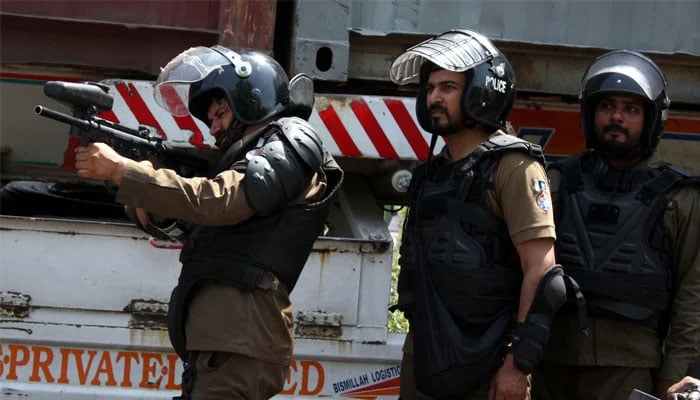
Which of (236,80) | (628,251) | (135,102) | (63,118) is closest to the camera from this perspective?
(63,118)

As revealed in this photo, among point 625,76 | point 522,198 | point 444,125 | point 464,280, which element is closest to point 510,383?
point 464,280

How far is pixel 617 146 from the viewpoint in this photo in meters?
4.20

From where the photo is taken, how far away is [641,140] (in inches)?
167

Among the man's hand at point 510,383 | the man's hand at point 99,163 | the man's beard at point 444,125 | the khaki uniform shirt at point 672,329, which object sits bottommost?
the man's hand at point 510,383

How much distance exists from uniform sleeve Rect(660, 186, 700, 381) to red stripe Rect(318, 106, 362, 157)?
125 centimetres

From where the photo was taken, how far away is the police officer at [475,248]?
391cm

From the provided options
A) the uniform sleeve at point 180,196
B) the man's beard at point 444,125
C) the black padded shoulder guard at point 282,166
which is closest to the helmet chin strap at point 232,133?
the black padded shoulder guard at point 282,166

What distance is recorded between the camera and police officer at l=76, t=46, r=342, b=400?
3.77 meters

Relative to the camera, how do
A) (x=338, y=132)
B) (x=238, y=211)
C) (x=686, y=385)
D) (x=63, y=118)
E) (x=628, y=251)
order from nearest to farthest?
1. (x=686, y=385)
2. (x=63, y=118)
3. (x=238, y=211)
4. (x=628, y=251)
5. (x=338, y=132)

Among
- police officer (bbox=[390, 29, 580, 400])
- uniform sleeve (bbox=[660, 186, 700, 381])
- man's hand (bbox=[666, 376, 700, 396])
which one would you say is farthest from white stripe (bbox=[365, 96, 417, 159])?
man's hand (bbox=[666, 376, 700, 396])

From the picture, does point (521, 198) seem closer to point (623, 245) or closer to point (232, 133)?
point (623, 245)

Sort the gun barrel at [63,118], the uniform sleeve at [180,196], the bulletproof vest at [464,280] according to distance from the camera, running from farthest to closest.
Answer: the bulletproof vest at [464,280]
the uniform sleeve at [180,196]
the gun barrel at [63,118]

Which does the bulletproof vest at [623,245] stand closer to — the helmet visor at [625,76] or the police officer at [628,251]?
the police officer at [628,251]

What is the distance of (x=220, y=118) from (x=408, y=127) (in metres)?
1.03
